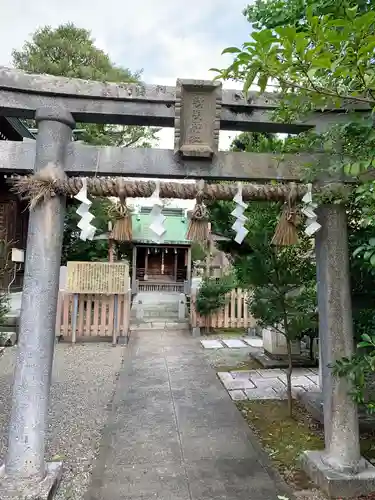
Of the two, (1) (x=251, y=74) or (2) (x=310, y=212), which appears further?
(2) (x=310, y=212)

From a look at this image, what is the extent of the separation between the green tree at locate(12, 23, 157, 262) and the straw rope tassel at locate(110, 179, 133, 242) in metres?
9.50

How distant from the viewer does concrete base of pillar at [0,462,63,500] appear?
2.28 meters

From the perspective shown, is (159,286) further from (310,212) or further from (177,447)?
(310,212)

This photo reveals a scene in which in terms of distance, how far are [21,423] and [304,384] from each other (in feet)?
13.3

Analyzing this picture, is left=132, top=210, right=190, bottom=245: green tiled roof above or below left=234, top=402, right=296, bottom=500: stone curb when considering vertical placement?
above

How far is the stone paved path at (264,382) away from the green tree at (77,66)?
7.91 meters

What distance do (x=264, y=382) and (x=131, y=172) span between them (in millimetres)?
4060

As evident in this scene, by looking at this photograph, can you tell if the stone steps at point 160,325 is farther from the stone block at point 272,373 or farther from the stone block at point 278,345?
the stone block at point 272,373

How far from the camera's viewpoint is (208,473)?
2.82 metres

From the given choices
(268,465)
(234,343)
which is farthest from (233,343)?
(268,465)

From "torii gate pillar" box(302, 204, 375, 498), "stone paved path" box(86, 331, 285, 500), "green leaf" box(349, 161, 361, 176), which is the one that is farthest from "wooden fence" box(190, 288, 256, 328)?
"green leaf" box(349, 161, 361, 176)

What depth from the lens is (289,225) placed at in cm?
269

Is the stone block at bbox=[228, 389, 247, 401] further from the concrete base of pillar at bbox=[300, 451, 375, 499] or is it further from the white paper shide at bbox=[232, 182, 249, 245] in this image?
the white paper shide at bbox=[232, 182, 249, 245]

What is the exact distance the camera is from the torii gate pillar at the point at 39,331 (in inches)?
95.0
